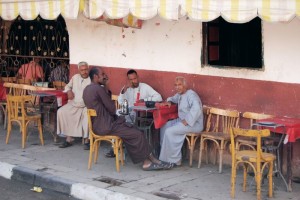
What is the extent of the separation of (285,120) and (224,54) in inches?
85.4

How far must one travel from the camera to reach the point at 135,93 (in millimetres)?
8703

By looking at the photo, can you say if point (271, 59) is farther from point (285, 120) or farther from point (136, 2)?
point (136, 2)

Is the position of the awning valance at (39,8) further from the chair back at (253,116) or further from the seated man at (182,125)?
the chair back at (253,116)

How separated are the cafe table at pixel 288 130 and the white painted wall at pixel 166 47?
0.68 m

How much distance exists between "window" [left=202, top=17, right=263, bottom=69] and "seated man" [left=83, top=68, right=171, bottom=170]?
57.8 inches

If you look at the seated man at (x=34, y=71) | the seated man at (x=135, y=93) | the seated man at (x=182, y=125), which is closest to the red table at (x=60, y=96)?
the seated man at (x=135, y=93)

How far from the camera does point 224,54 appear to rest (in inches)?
344

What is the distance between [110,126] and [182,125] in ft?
3.30

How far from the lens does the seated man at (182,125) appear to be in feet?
25.6

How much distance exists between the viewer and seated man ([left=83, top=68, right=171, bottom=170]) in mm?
7629

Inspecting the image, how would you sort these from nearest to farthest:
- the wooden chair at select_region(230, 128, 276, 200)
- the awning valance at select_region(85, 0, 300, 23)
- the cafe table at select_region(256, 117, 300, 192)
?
the awning valance at select_region(85, 0, 300, 23) < the wooden chair at select_region(230, 128, 276, 200) < the cafe table at select_region(256, 117, 300, 192)

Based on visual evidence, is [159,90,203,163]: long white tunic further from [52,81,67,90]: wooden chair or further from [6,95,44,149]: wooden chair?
[52,81,67,90]: wooden chair

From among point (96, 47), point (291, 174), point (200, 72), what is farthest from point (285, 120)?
point (96, 47)

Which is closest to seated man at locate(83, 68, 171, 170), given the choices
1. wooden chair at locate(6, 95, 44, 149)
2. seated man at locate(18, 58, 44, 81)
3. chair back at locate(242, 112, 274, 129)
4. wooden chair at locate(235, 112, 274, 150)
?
wooden chair at locate(235, 112, 274, 150)
